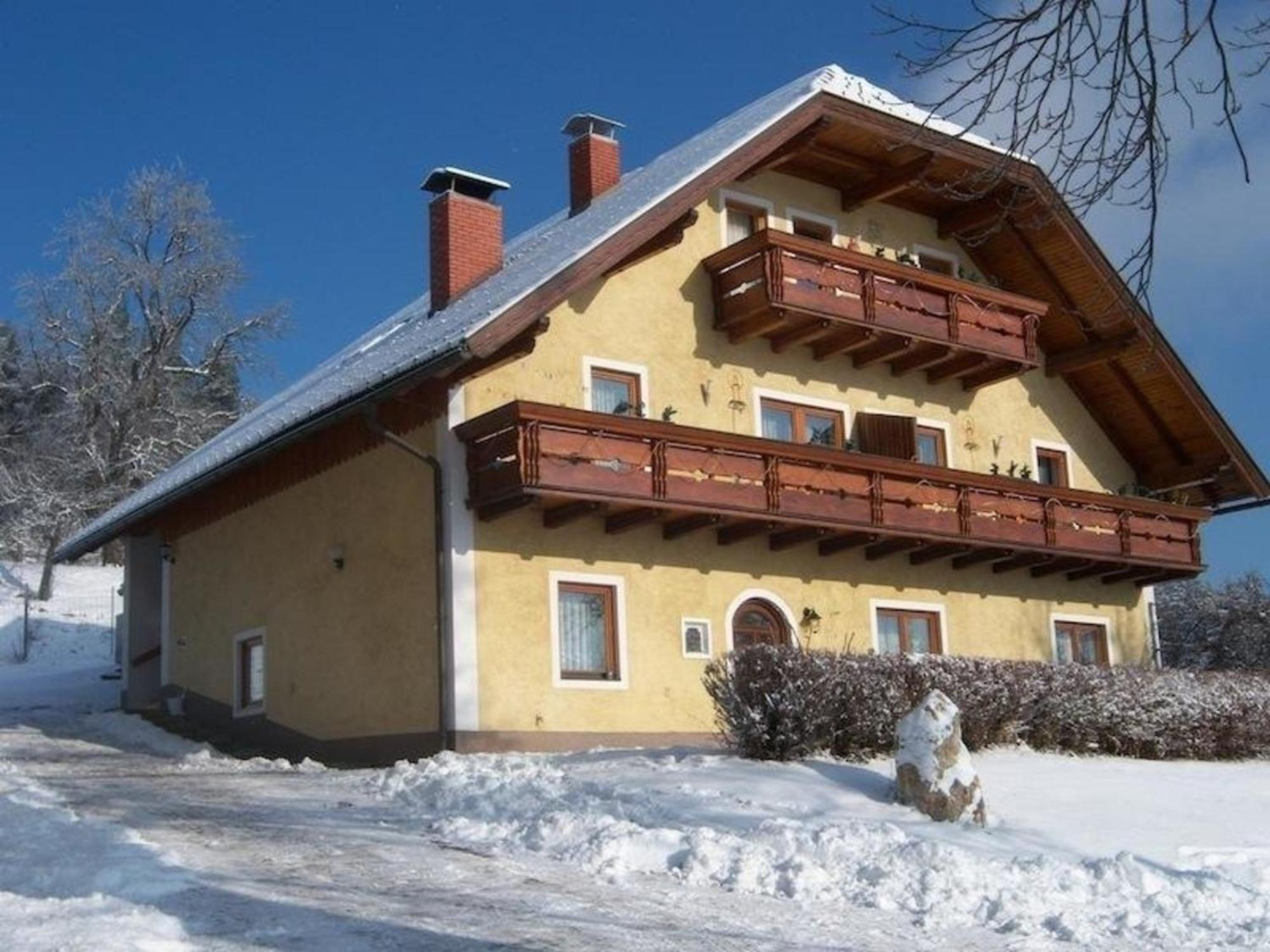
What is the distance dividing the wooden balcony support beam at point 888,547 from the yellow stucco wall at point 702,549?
168 millimetres

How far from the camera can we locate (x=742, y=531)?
19875 millimetres

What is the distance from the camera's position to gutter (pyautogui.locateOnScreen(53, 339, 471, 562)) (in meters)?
16.9

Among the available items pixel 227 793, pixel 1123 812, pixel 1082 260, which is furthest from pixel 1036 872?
pixel 1082 260

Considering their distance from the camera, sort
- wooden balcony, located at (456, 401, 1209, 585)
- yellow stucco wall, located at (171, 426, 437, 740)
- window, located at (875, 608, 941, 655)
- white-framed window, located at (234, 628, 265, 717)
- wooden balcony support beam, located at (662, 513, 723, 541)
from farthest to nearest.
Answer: window, located at (875, 608, 941, 655) → white-framed window, located at (234, 628, 265, 717) → wooden balcony support beam, located at (662, 513, 723, 541) → yellow stucco wall, located at (171, 426, 437, 740) → wooden balcony, located at (456, 401, 1209, 585)

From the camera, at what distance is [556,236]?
71.2ft

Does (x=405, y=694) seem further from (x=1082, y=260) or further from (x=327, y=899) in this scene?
(x=1082, y=260)

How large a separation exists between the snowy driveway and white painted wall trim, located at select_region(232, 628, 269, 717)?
8.04m

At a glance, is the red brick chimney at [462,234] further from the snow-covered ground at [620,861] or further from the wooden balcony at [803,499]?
the snow-covered ground at [620,861]

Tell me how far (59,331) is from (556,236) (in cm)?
2625

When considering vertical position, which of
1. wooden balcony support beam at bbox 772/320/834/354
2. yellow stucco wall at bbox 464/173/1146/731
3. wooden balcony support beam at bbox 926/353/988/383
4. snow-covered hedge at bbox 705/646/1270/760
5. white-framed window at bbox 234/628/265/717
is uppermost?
wooden balcony support beam at bbox 772/320/834/354

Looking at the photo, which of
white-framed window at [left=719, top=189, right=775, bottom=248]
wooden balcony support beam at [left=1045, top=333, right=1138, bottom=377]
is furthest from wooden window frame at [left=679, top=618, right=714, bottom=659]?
wooden balcony support beam at [left=1045, top=333, right=1138, bottom=377]

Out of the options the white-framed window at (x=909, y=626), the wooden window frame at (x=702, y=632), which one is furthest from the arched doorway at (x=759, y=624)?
the white-framed window at (x=909, y=626)

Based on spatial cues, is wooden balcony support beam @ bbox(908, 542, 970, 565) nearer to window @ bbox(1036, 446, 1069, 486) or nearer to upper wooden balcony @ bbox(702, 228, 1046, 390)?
upper wooden balcony @ bbox(702, 228, 1046, 390)

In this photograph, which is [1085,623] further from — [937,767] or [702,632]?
[937,767]
